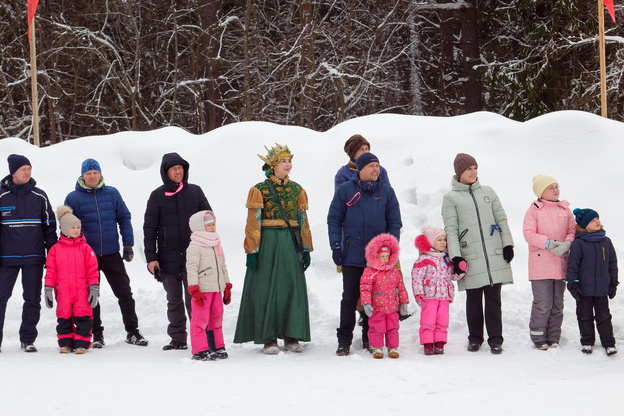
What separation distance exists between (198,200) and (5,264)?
6.05 ft

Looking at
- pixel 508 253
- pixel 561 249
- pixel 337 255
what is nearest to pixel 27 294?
pixel 337 255

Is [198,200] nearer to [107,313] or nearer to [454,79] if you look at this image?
[107,313]

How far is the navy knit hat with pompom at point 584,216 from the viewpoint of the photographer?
644 cm

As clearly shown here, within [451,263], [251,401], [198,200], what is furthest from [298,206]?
[251,401]

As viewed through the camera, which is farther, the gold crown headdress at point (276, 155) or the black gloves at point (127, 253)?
the black gloves at point (127, 253)

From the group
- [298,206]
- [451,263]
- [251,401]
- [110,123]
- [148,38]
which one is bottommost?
[251,401]

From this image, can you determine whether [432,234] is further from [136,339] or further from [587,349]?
[136,339]

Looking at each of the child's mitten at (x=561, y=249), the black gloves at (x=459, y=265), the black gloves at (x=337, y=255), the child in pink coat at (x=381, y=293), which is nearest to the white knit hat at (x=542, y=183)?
the child's mitten at (x=561, y=249)

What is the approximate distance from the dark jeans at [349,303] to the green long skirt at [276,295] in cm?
33

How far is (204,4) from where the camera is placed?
→ 21234mm

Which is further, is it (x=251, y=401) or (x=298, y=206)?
(x=298, y=206)

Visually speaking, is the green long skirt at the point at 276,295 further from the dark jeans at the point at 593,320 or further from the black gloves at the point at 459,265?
the dark jeans at the point at 593,320

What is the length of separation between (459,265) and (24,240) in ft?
12.8

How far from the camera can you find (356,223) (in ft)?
21.7
